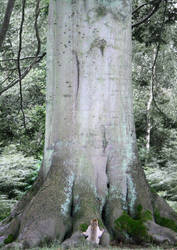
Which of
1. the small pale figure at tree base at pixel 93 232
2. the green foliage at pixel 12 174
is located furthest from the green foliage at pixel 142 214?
the green foliage at pixel 12 174

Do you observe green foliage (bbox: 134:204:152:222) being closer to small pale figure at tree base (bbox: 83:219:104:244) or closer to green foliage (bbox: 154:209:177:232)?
green foliage (bbox: 154:209:177:232)

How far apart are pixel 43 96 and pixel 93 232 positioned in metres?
15.7

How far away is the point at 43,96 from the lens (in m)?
19.7

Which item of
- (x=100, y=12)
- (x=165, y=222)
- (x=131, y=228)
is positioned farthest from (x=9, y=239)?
(x=100, y=12)

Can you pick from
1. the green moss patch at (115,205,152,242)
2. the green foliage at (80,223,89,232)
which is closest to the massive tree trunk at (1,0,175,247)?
the green moss patch at (115,205,152,242)

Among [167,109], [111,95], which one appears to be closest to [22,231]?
[111,95]

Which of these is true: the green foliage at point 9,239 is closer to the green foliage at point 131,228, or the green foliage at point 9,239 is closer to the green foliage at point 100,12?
the green foliage at point 131,228

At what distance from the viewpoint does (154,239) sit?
16.3 feet

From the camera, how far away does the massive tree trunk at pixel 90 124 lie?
17.1 ft

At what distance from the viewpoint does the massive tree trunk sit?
17.1 feet

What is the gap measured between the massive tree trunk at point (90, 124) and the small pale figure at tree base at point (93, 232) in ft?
1.50

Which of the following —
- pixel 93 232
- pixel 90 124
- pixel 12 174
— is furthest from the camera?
pixel 12 174

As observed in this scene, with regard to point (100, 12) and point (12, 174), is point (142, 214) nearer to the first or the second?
point (100, 12)

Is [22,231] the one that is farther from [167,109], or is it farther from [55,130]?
[167,109]
